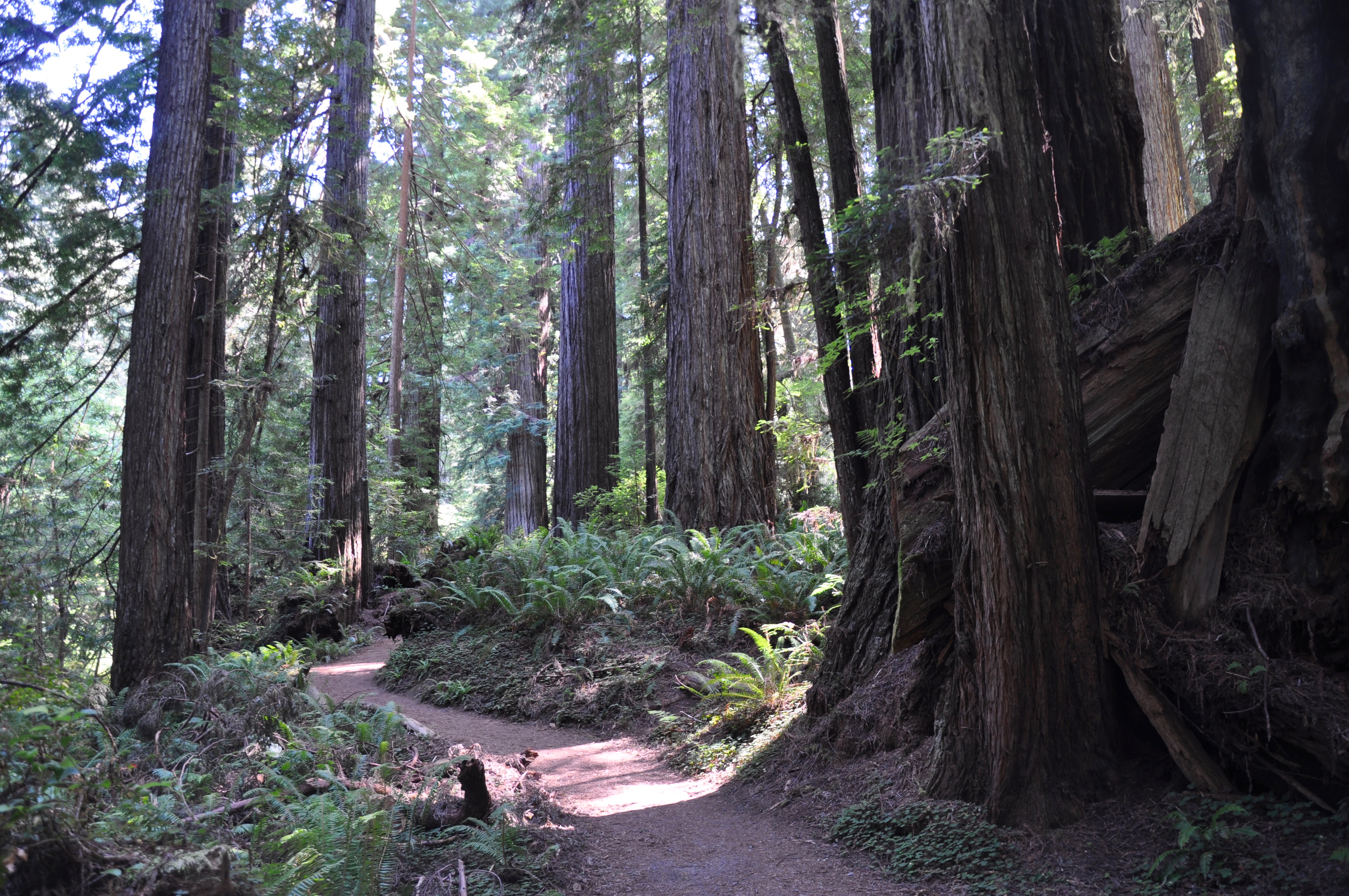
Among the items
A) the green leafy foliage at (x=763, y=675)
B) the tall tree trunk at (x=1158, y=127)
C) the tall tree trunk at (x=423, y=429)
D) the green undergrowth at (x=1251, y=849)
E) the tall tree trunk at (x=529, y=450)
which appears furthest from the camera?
the tall tree trunk at (x=529, y=450)

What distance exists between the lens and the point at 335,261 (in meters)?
10.0

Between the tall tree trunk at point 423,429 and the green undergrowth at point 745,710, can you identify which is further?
the tall tree trunk at point 423,429

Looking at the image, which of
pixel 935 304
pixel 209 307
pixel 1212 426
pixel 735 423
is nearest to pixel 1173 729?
pixel 1212 426

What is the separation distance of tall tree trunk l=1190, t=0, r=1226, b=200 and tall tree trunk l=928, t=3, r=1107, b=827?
694 centimetres

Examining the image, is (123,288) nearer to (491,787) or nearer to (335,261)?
(335,261)

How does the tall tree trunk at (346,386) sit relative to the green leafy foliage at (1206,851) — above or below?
above

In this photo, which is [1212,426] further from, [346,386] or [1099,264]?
[346,386]

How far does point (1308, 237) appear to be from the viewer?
12.5ft

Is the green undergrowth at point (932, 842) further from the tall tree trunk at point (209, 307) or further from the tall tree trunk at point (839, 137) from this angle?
the tall tree trunk at point (209, 307)

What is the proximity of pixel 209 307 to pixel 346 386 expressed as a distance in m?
4.21

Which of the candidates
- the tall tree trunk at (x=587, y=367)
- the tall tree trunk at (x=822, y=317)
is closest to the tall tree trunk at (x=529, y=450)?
the tall tree trunk at (x=587, y=367)

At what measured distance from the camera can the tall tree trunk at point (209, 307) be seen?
8.40 meters

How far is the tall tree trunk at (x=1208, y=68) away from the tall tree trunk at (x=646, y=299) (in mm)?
6718

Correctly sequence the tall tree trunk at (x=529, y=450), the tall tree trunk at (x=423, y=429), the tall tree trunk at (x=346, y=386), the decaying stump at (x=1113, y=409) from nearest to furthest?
the decaying stump at (x=1113, y=409), the tall tree trunk at (x=346, y=386), the tall tree trunk at (x=423, y=429), the tall tree trunk at (x=529, y=450)
